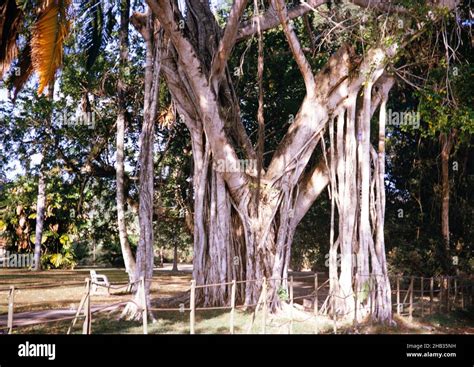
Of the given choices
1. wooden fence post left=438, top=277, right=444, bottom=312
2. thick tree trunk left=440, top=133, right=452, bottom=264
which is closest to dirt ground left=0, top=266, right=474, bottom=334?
wooden fence post left=438, top=277, right=444, bottom=312

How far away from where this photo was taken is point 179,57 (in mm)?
10078

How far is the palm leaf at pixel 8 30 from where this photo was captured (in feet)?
24.2

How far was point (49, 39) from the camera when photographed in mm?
6953

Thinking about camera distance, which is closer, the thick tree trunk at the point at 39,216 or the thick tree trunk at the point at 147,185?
the thick tree trunk at the point at 147,185

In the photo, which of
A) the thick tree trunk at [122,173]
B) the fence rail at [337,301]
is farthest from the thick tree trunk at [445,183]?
the thick tree trunk at [122,173]

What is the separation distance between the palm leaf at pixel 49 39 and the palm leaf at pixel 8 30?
62cm

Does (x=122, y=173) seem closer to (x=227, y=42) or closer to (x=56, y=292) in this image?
(x=56, y=292)

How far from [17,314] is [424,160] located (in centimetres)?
1012

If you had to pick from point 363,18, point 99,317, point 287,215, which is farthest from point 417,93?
point 99,317

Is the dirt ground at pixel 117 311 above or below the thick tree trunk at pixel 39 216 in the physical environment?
below

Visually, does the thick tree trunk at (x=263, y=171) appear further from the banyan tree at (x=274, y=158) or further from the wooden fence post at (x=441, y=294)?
the wooden fence post at (x=441, y=294)

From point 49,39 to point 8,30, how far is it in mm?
891

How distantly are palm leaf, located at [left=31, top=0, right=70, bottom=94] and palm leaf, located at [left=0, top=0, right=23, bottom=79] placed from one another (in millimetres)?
619

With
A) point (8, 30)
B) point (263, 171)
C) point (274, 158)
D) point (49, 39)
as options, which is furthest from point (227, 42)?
point (8, 30)
